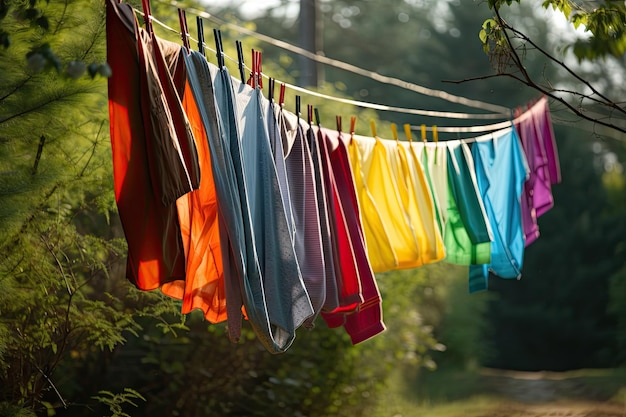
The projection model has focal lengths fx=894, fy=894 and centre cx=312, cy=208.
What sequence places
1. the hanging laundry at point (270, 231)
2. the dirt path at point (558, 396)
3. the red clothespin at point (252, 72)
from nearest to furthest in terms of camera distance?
the hanging laundry at point (270, 231), the red clothespin at point (252, 72), the dirt path at point (558, 396)

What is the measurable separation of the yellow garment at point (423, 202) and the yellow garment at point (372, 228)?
29 centimetres

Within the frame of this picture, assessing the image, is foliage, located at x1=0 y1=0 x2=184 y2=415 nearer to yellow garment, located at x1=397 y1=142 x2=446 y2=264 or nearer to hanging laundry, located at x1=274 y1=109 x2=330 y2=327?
hanging laundry, located at x1=274 y1=109 x2=330 y2=327

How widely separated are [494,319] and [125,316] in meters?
11.3

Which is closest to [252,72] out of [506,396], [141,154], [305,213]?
[305,213]

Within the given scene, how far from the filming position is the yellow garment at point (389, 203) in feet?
11.8

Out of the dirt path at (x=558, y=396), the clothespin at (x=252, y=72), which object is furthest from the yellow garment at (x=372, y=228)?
the dirt path at (x=558, y=396)

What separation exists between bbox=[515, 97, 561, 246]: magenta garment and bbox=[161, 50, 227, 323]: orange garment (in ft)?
8.01

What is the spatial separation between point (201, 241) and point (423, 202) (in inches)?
→ 59.4

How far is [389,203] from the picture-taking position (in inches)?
143

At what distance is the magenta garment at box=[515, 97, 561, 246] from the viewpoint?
4605 mm

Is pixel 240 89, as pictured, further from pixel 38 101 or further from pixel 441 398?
pixel 441 398

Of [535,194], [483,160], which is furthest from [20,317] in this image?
[535,194]

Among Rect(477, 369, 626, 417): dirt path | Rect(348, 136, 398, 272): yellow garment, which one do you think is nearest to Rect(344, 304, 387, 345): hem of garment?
Rect(348, 136, 398, 272): yellow garment

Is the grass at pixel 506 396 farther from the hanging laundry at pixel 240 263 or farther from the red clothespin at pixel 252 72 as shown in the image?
the hanging laundry at pixel 240 263
